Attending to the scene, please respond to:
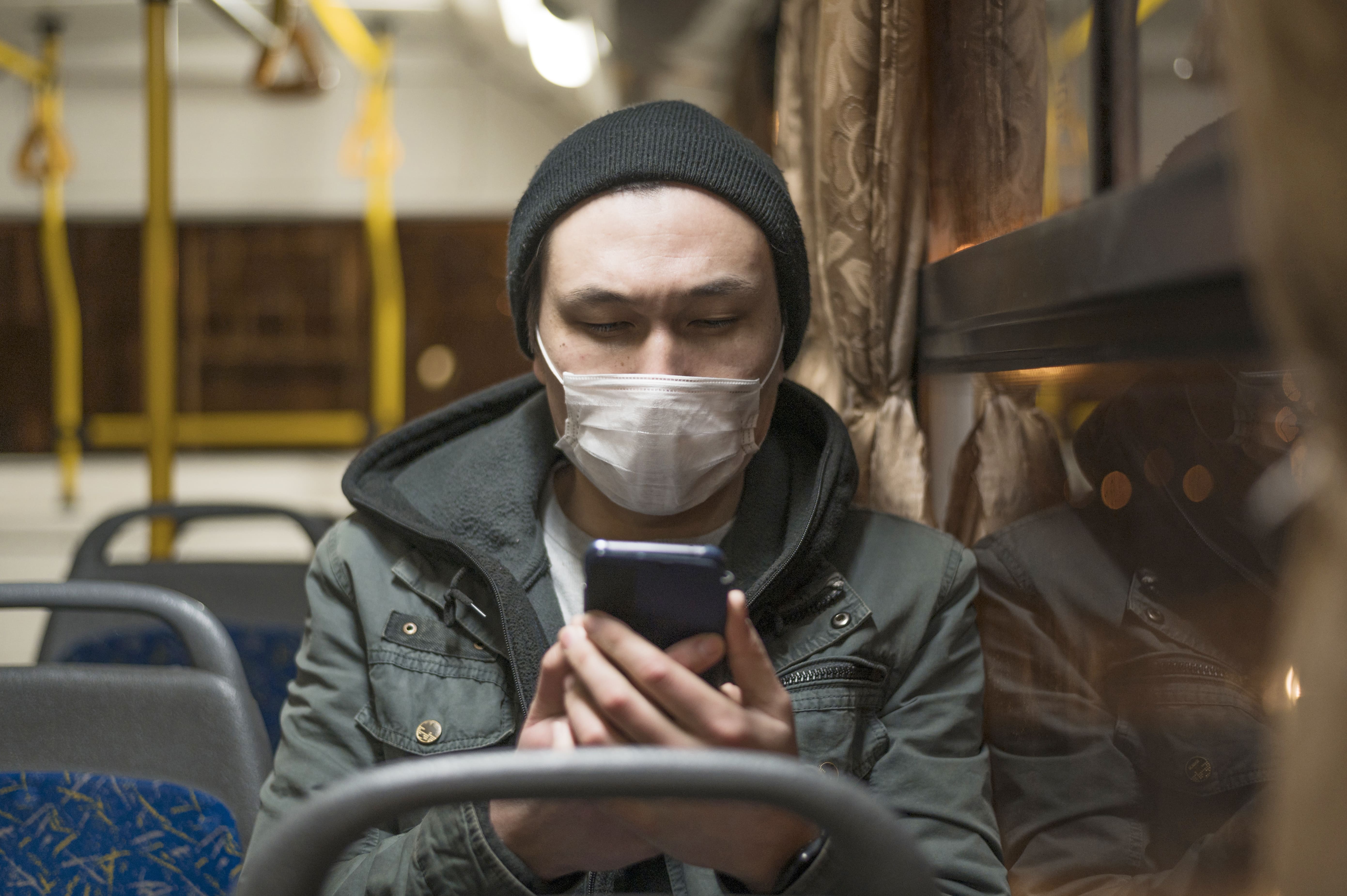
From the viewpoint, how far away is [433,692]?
42.3 inches

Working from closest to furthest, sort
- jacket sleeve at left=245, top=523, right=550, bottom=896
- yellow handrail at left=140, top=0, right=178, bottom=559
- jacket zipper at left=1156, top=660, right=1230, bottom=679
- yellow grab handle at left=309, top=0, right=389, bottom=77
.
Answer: jacket sleeve at left=245, top=523, right=550, bottom=896 → jacket zipper at left=1156, top=660, right=1230, bottom=679 → yellow handrail at left=140, top=0, right=178, bottom=559 → yellow grab handle at left=309, top=0, right=389, bottom=77

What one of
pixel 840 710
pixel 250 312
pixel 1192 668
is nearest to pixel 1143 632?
pixel 1192 668

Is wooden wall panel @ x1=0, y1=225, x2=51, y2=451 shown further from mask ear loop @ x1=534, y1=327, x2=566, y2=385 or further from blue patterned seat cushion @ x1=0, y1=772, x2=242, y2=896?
mask ear loop @ x1=534, y1=327, x2=566, y2=385

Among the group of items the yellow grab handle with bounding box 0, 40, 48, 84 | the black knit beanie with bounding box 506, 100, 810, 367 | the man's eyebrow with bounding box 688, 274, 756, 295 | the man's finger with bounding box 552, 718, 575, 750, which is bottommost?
the man's finger with bounding box 552, 718, 575, 750

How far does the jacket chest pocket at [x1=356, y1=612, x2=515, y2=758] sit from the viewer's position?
3.43 feet

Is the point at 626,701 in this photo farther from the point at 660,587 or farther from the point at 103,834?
the point at 103,834

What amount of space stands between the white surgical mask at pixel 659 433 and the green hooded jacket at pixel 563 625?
115mm

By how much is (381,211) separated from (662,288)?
4.34 metres

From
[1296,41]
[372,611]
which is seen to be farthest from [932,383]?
[1296,41]

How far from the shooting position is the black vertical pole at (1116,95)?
108cm

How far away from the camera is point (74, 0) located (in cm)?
471

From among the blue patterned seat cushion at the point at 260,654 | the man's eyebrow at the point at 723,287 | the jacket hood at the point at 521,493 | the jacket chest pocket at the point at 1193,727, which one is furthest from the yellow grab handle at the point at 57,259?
the jacket chest pocket at the point at 1193,727

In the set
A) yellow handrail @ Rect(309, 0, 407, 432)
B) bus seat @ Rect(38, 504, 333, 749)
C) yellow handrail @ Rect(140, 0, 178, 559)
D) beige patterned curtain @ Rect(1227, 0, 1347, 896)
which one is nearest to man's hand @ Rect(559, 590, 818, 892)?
beige patterned curtain @ Rect(1227, 0, 1347, 896)

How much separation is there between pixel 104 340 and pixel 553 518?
534cm
